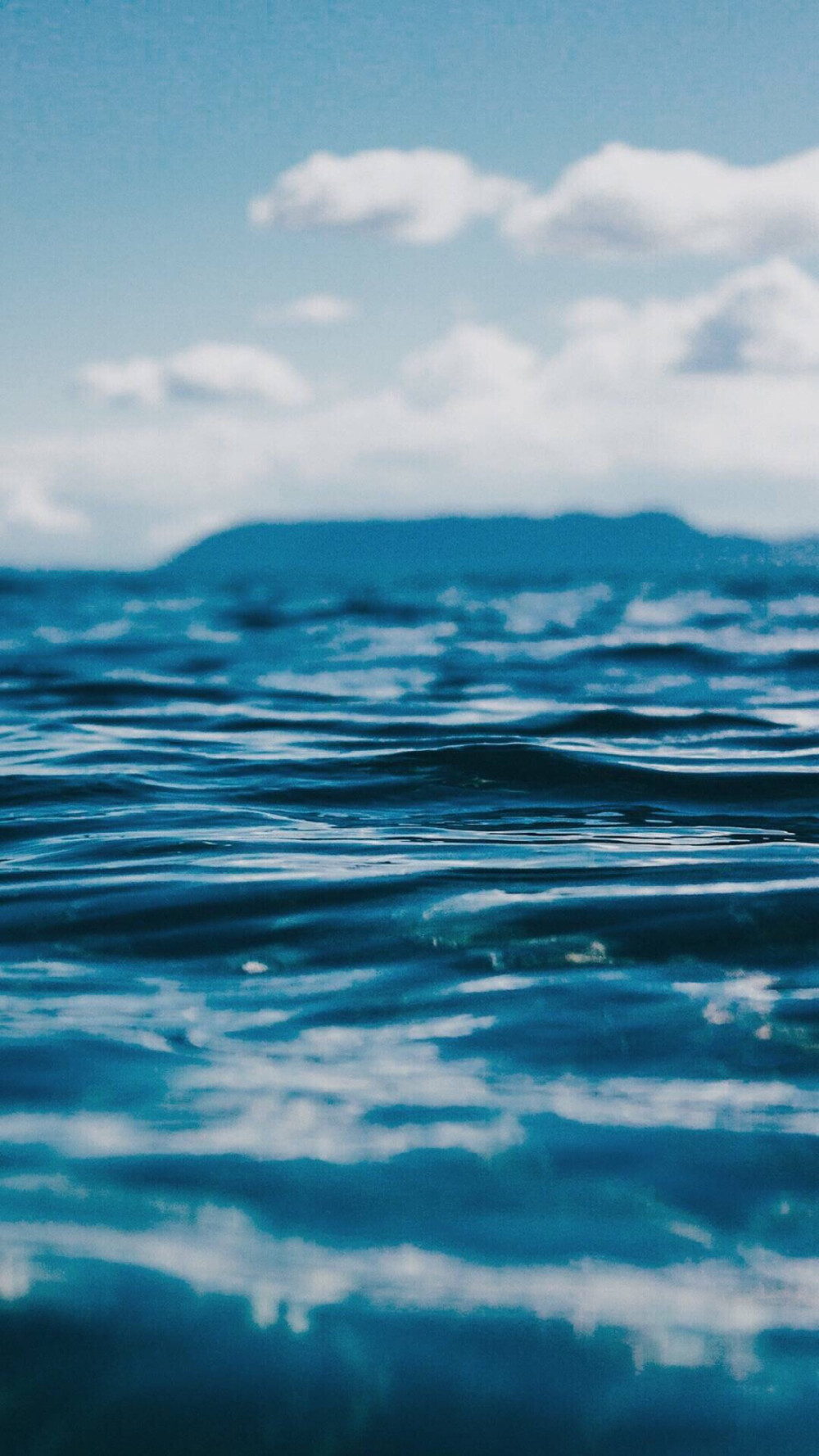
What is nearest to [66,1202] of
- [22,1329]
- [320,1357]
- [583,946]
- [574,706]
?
[22,1329]

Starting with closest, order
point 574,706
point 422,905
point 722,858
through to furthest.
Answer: point 422,905 < point 722,858 < point 574,706

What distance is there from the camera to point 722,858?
4.88 metres

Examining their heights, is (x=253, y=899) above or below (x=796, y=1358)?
above

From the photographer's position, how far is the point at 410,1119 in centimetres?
266

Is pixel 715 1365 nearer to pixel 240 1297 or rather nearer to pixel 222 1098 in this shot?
pixel 240 1297

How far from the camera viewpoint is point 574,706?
10102 mm

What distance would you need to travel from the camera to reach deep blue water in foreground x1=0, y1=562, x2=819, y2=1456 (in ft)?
6.12

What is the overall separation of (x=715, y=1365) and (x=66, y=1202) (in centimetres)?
118

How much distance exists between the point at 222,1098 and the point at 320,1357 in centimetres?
87

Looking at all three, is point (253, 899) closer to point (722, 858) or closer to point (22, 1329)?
point (722, 858)

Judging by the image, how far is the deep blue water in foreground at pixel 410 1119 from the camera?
6.12ft

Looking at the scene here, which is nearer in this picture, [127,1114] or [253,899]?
[127,1114]

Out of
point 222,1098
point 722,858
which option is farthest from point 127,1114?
point 722,858

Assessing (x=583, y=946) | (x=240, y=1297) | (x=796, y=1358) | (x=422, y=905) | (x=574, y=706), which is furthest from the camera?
(x=574, y=706)
